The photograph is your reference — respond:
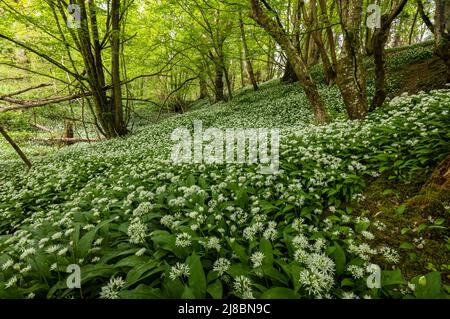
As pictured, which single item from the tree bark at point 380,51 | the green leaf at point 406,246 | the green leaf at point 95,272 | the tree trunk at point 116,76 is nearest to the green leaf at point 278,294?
the green leaf at point 95,272

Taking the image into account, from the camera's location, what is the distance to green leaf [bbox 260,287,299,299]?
75.7 inches

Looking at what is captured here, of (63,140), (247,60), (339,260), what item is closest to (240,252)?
(339,260)

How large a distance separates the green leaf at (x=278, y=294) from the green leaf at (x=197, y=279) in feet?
A: 1.78

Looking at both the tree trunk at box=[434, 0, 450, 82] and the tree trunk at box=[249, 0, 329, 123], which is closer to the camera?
the tree trunk at box=[434, 0, 450, 82]

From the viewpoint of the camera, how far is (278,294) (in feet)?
6.32

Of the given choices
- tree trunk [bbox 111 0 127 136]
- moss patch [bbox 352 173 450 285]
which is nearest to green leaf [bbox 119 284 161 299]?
moss patch [bbox 352 173 450 285]

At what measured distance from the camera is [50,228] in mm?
3547

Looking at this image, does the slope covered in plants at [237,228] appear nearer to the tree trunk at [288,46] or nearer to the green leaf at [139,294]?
the green leaf at [139,294]

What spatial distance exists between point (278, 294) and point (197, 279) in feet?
2.40

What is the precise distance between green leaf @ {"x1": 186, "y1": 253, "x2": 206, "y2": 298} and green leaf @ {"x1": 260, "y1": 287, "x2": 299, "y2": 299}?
0.54m

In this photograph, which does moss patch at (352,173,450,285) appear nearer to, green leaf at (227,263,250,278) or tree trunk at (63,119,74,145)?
green leaf at (227,263,250,278)

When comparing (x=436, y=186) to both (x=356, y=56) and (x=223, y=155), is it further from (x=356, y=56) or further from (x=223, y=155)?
(x=356, y=56)

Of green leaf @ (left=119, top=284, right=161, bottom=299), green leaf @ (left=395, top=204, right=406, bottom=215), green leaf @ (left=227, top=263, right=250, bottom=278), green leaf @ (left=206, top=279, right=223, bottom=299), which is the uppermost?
green leaf @ (left=395, top=204, right=406, bottom=215)

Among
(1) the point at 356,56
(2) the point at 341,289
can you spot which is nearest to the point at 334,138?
(1) the point at 356,56
